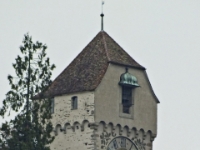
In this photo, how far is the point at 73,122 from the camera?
17862 cm

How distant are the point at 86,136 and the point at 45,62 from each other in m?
5.21

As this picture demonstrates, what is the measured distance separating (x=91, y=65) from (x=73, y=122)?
308 centimetres

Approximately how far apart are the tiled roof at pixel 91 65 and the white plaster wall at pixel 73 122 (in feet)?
1.46

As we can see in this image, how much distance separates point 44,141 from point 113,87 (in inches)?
241

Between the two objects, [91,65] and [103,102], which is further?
[91,65]

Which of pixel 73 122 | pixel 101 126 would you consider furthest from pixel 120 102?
pixel 73 122

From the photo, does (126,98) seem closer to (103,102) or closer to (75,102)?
(103,102)

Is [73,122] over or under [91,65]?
under

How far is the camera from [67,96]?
588 feet

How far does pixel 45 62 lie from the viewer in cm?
17475

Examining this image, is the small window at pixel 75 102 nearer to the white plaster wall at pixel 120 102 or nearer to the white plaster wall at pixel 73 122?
the white plaster wall at pixel 73 122

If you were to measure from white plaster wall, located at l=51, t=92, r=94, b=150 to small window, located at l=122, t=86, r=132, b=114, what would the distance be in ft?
7.09

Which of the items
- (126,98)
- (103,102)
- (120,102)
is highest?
(126,98)

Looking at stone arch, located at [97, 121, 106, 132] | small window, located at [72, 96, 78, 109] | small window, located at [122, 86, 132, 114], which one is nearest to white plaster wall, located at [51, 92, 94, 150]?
small window, located at [72, 96, 78, 109]
